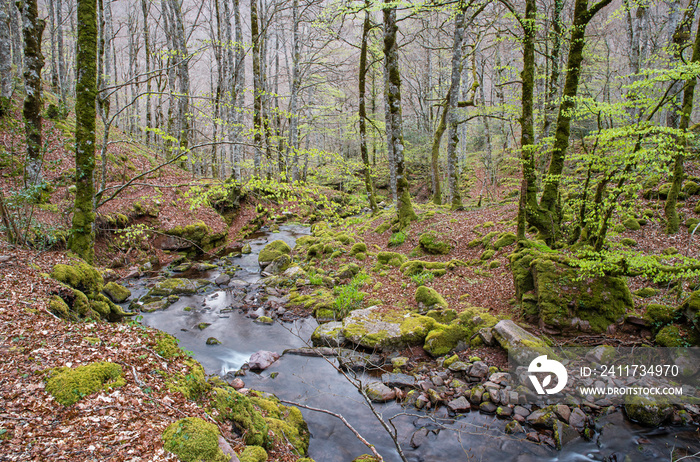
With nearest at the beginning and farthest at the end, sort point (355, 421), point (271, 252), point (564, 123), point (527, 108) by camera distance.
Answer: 1. point (355, 421)
2. point (564, 123)
3. point (527, 108)
4. point (271, 252)

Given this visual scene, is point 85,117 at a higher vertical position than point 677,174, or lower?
higher

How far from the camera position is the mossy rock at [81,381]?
2.85 metres

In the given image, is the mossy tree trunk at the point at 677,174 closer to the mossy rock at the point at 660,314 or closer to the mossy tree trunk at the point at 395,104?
the mossy rock at the point at 660,314

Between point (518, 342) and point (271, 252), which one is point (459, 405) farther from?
point (271, 252)

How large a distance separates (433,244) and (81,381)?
834 cm

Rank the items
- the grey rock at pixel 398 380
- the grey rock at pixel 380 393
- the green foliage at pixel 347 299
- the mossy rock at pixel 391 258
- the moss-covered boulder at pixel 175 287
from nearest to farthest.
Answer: the grey rock at pixel 380 393 < the grey rock at pixel 398 380 < the green foliage at pixel 347 299 < the moss-covered boulder at pixel 175 287 < the mossy rock at pixel 391 258

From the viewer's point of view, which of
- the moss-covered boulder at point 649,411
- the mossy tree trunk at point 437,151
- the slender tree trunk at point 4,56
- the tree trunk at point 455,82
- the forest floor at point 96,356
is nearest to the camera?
the forest floor at point 96,356

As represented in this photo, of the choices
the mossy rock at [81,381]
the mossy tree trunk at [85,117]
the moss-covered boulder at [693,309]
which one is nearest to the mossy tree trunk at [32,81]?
the mossy tree trunk at [85,117]

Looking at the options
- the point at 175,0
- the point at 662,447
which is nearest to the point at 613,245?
the point at 662,447

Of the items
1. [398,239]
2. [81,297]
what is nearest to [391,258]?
[398,239]

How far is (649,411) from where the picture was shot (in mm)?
4234

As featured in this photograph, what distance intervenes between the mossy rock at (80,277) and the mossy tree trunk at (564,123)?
916 cm

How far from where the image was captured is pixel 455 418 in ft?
15.2

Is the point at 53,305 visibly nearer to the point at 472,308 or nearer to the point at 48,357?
the point at 48,357
